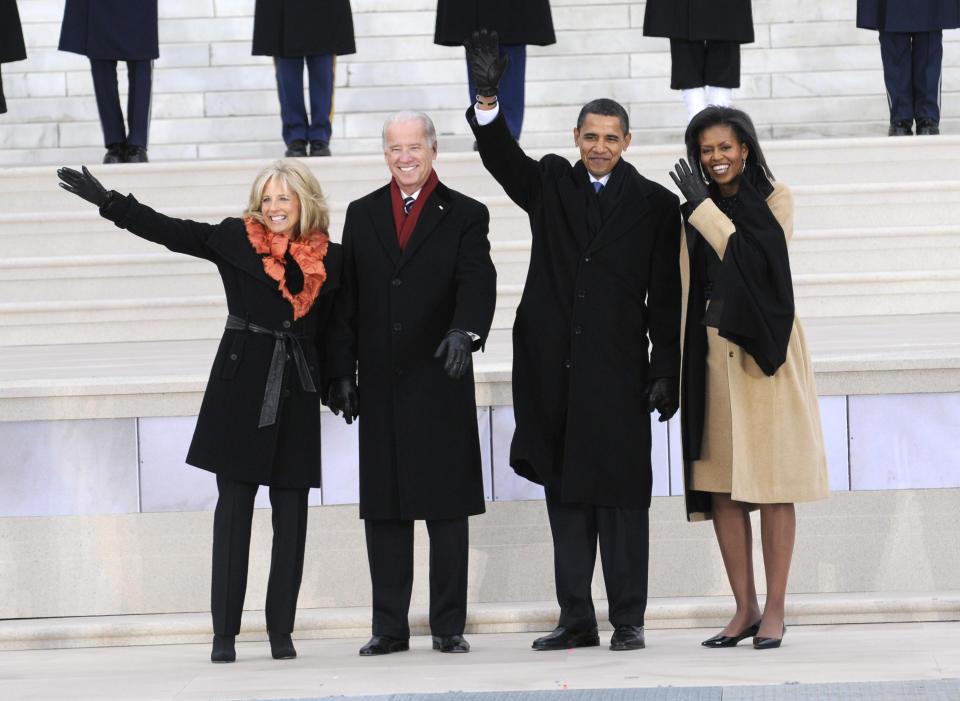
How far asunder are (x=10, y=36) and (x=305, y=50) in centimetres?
191

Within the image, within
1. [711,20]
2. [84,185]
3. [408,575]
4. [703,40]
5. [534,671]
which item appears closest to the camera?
[534,671]

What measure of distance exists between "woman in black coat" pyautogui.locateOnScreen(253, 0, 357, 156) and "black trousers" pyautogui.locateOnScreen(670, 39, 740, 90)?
6.32 feet

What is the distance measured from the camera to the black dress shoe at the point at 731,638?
5.12 m

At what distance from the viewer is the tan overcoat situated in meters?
4.98

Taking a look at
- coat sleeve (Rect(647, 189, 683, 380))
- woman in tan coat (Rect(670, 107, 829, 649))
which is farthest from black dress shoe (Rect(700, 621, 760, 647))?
coat sleeve (Rect(647, 189, 683, 380))

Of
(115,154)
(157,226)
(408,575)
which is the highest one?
(115,154)

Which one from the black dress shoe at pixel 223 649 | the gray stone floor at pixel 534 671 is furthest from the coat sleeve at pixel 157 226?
the gray stone floor at pixel 534 671

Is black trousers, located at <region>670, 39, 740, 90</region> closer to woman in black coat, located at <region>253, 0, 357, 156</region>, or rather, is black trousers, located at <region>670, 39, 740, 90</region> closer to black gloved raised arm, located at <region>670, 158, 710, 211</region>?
woman in black coat, located at <region>253, 0, 357, 156</region>

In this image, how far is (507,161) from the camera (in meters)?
5.21

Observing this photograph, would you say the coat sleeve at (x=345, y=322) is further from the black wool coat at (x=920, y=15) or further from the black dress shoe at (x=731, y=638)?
the black wool coat at (x=920, y=15)

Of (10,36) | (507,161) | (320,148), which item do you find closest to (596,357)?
(507,161)

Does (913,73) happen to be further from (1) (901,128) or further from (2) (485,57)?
(2) (485,57)

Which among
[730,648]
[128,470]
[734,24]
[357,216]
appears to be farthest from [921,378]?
[734,24]

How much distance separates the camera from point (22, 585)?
19.6 feet
